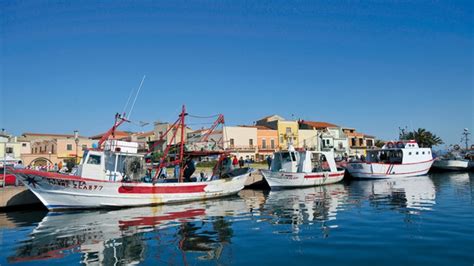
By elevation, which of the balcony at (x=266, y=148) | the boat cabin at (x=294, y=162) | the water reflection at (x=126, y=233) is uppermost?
the balcony at (x=266, y=148)

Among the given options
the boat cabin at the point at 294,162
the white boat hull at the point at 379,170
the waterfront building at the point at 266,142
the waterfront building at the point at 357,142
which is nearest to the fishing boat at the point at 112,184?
the boat cabin at the point at 294,162

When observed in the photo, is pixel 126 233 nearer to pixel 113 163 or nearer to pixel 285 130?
pixel 113 163

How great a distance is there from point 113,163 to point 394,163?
2835 centimetres

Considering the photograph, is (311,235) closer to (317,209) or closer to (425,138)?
(317,209)

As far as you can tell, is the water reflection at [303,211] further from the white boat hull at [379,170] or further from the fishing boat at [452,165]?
the fishing boat at [452,165]

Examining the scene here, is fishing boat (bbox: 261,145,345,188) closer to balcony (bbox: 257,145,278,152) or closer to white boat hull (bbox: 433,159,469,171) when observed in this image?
white boat hull (bbox: 433,159,469,171)

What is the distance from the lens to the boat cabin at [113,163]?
60.4ft

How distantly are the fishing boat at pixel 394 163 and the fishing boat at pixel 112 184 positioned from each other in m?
16.9

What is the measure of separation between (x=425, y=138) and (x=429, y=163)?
38855 mm

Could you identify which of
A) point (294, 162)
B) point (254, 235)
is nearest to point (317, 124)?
point (294, 162)

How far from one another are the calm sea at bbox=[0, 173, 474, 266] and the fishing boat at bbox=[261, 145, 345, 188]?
874cm

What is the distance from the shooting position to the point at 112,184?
17922 millimetres

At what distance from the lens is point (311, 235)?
434 inches

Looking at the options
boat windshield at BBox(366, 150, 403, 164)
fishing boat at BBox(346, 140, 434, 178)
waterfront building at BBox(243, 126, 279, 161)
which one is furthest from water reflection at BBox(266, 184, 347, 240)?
waterfront building at BBox(243, 126, 279, 161)
